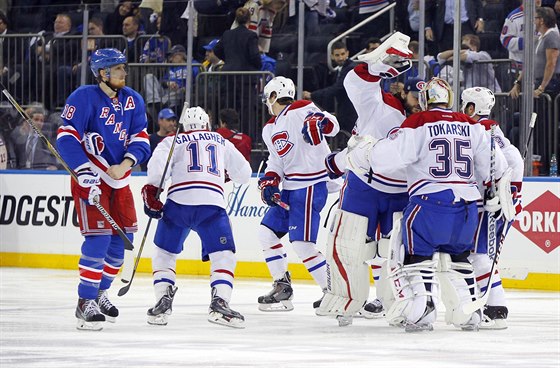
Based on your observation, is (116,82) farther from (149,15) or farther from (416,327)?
(149,15)

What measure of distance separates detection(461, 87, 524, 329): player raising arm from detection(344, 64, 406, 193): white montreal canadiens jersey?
49cm

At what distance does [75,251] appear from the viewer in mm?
13133

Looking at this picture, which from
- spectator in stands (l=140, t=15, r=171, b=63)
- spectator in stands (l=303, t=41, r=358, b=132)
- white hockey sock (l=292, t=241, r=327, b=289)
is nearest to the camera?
white hockey sock (l=292, t=241, r=327, b=289)

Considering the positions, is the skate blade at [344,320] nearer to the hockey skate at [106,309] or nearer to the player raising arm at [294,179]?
the player raising arm at [294,179]

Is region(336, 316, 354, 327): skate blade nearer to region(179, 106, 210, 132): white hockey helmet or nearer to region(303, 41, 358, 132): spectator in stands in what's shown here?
region(179, 106, 210, 132): white hockey helmet

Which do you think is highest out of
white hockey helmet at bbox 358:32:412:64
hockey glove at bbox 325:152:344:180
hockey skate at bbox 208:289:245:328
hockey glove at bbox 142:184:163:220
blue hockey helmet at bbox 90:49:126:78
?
white hockey helmet at bbox 358:32:412:64

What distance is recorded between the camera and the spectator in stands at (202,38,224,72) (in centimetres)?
1311

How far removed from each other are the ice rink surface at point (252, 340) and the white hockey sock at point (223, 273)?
0.72 feet

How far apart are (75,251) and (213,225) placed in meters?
5.26

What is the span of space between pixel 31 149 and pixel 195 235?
2.16 metres

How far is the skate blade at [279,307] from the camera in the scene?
9.35m

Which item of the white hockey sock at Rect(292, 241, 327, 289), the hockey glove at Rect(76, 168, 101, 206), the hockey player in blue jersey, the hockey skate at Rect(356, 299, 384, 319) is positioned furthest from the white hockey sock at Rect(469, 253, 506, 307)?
the hockey glove at Rect(76, 168, 101, 206)

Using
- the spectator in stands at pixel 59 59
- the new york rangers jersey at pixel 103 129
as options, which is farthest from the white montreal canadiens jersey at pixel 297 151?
the spectator in stands at pixel 59 59

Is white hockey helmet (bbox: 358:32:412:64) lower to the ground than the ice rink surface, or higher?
higher
